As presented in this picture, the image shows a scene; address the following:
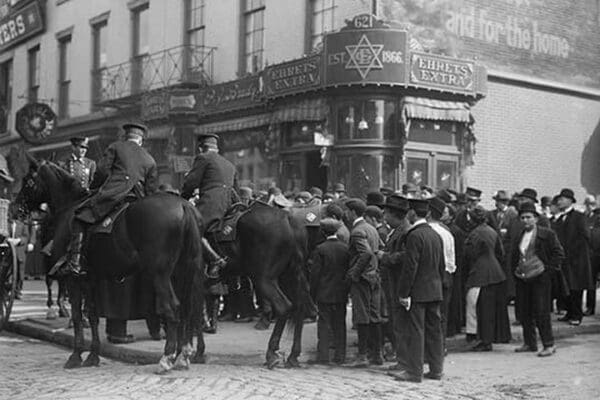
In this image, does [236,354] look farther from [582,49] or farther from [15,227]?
[582,49]

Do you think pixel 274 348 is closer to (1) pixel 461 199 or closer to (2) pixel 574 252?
(1) pixel 461 199

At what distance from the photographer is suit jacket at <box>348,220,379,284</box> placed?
9.79 metres

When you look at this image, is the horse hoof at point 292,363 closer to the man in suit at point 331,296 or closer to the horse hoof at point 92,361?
the man in suit at point 331,296

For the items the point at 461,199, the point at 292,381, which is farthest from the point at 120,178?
the point at 461,199

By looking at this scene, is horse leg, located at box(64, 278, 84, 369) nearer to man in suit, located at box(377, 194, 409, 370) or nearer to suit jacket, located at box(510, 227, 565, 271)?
man in suit, located at box(377, 194, 409, 370)

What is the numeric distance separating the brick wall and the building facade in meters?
0.03

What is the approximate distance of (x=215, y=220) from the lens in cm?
995

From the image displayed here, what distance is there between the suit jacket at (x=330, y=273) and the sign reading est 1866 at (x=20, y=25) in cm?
2369

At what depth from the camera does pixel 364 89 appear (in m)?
17.5

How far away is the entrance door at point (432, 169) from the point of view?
17953 millimetres

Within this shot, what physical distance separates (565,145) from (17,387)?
52.8 feet

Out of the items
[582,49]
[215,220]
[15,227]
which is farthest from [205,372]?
[582,49]

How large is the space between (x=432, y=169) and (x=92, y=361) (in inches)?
401

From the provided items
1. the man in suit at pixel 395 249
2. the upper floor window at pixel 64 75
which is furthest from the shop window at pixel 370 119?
the upper floor window at pixel 64 75
